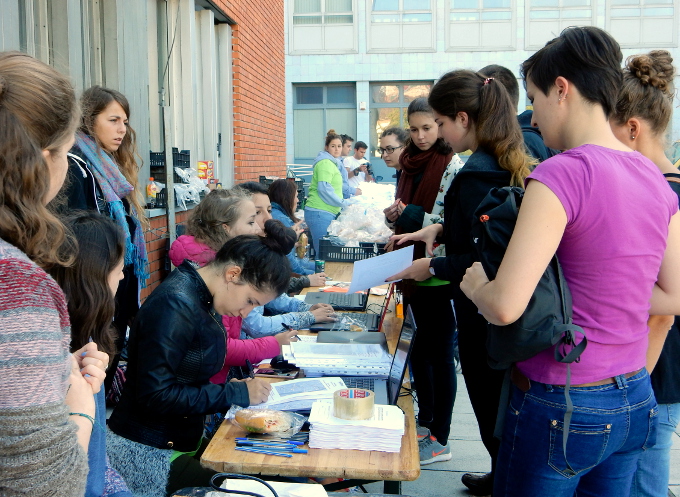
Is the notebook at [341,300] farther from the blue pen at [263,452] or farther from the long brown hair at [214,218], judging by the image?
the blue pen at [263,452]

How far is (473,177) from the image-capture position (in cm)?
269

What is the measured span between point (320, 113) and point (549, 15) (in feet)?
26.1

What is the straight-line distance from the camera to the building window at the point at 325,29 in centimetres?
2158

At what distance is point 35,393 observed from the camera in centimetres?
103

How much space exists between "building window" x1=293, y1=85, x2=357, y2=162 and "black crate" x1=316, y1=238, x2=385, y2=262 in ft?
56.2

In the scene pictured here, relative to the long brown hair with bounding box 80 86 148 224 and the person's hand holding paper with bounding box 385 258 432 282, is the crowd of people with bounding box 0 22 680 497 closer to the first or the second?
the person's hand holding paper with bounding box 385 258 432 282

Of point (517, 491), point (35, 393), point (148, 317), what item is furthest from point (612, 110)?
point (148, 317)

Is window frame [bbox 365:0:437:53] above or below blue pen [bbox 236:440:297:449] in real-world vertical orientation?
above

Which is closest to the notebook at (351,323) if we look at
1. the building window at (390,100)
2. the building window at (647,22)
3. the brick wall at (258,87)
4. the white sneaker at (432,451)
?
the white sneaker at (432,451)

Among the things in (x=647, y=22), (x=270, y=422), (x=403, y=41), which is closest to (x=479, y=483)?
(x=270, y=422)

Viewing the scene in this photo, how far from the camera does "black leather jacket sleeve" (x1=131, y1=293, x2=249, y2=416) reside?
2.25 m

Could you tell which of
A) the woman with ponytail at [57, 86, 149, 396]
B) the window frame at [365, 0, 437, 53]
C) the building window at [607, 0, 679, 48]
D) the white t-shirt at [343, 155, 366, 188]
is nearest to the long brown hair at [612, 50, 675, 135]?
the woman with ponytail at [57, 86, 149, 396]

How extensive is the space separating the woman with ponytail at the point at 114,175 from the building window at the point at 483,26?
18506 mm

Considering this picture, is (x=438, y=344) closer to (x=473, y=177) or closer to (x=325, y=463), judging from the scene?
(x=473, y=177)
